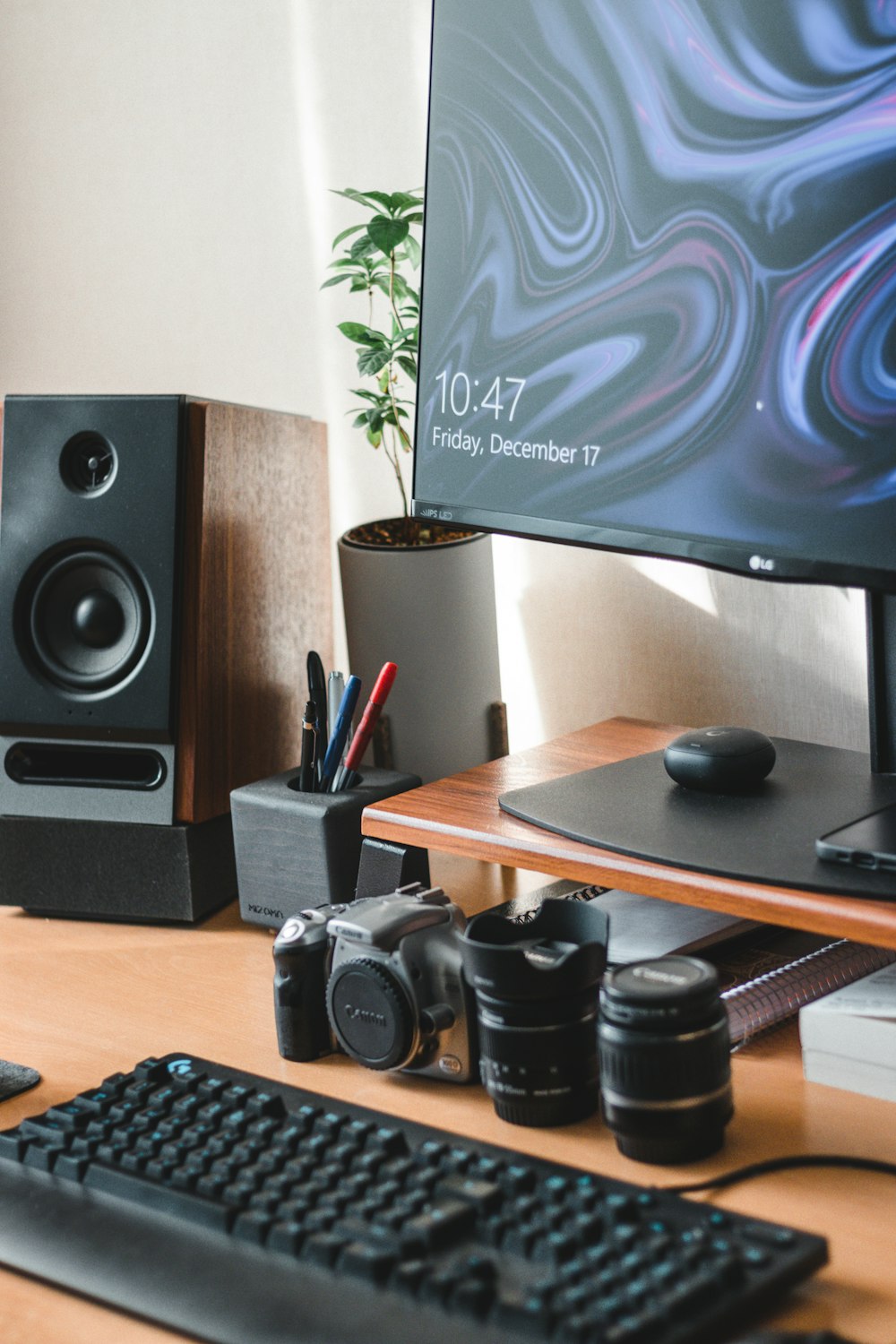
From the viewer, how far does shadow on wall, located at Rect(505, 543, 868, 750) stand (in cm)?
110

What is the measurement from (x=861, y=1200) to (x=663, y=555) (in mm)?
383

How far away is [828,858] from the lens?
76cm

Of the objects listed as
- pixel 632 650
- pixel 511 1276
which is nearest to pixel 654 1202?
pixel 511 1276

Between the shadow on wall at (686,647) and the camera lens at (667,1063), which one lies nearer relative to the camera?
the camera lens at (667,1063)

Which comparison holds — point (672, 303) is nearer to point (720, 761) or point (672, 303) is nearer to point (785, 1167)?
point (720, 761)

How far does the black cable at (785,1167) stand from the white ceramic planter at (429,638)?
0.52 m

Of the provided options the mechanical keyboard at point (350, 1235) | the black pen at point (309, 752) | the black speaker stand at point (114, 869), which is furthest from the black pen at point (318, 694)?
the mechanical keyboard at point (350, 1235)

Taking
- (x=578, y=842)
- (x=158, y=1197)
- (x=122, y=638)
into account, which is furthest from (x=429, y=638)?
(x=158, y=1197)

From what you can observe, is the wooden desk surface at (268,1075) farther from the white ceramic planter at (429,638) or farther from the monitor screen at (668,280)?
the monitor screen at (668,280)

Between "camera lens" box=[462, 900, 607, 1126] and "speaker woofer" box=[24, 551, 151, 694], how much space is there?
1.49 ft

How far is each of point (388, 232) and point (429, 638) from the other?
1.04ft

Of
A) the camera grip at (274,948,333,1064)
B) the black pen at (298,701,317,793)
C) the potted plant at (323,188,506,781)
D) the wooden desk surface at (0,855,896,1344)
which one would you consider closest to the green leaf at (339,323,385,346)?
the potted plant at (323,188,506,781)

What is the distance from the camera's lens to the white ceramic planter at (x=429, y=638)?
3.73ft

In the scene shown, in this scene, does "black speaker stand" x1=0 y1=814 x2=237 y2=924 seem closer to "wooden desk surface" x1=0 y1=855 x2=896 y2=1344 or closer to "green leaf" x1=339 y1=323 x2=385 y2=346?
"wooden desk surface" x1=0 y1=855 x2=896 y2=1344
